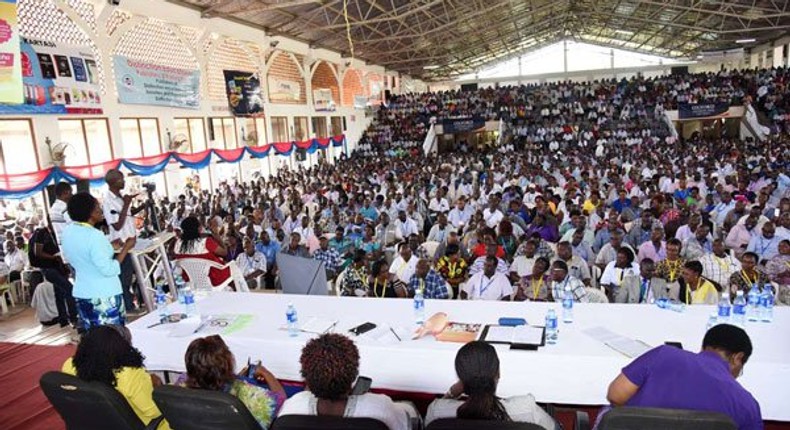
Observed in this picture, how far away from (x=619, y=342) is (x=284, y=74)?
18.6 metres

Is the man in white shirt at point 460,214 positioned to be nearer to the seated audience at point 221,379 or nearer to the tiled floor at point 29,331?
the tiled floor at point 29,331

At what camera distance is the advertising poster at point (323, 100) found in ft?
71.2

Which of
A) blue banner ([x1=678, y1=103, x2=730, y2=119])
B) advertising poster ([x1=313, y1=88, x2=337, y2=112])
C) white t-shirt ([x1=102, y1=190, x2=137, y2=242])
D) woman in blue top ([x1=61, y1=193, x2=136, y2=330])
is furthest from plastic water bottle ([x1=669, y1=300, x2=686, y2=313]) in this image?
advertising poster ([x1=313, y1=88, x2=337, y2=112])

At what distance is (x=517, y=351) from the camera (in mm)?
2836

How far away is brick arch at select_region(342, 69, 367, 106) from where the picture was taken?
25.1m

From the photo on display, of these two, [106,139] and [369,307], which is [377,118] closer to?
[106,139]

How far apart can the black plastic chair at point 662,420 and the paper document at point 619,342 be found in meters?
0.94

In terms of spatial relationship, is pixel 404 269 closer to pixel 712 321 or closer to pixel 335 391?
pixel 712 321

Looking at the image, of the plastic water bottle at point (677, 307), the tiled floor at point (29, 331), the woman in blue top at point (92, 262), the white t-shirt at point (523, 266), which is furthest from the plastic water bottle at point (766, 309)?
the tiled floor at point (29, 331)

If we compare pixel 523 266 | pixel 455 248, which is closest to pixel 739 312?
pixel 523 266

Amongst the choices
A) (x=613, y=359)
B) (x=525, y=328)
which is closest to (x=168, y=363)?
(x=525, y=328)

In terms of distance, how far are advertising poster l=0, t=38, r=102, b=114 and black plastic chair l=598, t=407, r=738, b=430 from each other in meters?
10.2

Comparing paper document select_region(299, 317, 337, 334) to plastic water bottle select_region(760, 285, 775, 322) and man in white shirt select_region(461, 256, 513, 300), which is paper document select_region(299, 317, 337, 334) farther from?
plastic water bottle select_region(760, 285, 775, 322)

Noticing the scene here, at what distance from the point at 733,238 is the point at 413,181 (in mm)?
7276
